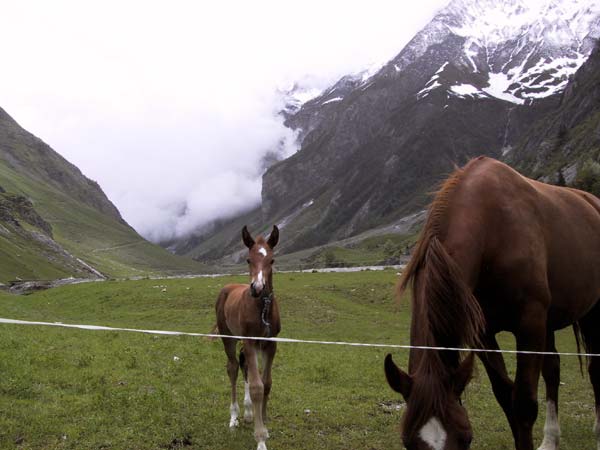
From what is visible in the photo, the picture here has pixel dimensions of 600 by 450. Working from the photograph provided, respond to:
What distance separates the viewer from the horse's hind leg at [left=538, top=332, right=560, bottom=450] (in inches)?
357

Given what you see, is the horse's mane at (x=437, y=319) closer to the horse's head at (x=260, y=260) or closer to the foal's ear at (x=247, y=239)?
the horse's head at (x=260, y=260)

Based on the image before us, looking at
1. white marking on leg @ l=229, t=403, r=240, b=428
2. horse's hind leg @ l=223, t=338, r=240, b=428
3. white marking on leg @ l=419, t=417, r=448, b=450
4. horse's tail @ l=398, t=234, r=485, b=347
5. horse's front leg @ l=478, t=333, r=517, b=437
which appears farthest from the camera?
horse's hind leg @ l=223, t=338, r=240, b=428

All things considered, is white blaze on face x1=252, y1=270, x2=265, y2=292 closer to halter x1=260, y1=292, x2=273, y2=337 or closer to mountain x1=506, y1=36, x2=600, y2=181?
halter x1=260, y1=292, x2=273, y2=337

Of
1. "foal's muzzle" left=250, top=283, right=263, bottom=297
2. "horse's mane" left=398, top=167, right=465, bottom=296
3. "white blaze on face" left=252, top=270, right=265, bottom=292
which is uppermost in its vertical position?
"horse's mane" left=398, top=167, right=465, bottom=296

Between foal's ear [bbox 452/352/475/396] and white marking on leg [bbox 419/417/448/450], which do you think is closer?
white marking on leg [bbox 419/417/448/450]

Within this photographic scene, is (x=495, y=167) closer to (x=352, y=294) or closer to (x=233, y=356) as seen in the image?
(x=233, y=356)

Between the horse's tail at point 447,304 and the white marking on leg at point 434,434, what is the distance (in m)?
0.93

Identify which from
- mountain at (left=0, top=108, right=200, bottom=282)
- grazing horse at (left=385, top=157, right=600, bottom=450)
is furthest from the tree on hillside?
mountain at (left=0, top=108, right=200, bottom=282)

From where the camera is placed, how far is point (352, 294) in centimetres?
3672

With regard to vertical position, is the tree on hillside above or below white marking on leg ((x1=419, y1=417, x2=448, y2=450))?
above

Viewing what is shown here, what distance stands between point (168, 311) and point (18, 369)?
2108 cm

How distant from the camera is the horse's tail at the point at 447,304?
5.32 m

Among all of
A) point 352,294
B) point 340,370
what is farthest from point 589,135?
point 340,370

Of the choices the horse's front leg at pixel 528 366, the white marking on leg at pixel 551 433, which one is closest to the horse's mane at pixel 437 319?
the horse's front leg at pixel 528 366
